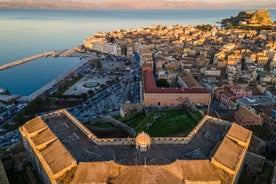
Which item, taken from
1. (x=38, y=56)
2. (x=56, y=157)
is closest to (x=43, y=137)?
(x=56, y=157)

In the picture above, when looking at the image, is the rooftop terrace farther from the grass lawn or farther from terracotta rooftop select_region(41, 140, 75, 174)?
the grass lawn

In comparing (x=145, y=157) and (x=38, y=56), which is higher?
(x=145, y=157)

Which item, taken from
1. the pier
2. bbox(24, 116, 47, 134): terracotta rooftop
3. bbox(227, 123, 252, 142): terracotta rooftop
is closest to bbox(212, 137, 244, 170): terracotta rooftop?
bbox(227, 123, 252, 142): terracotta rooftop

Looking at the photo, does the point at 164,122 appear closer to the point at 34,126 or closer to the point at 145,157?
the point at 145,157

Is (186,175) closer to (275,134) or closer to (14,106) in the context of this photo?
(275,134)

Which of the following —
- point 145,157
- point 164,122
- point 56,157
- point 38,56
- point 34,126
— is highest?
point 34,126

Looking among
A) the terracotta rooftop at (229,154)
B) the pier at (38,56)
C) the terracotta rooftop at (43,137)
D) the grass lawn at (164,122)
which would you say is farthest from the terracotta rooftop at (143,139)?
the pier at (38,56)

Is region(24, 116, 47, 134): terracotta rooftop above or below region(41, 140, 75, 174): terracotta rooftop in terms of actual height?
above

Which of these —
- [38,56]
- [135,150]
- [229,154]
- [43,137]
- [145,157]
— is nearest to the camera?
[229,154]

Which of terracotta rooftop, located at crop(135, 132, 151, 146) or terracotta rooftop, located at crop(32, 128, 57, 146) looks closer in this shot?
terracotta rooftop, located at crop(135, 132, 151, 146)
